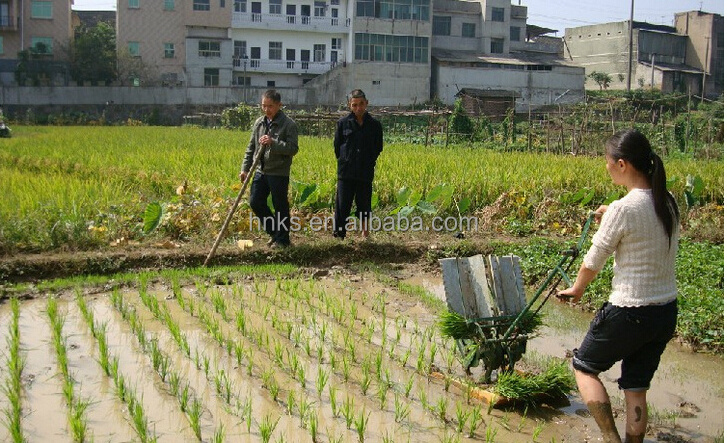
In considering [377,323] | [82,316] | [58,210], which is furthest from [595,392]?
[58,210]

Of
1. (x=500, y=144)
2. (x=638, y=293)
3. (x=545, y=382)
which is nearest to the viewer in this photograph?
(x=638, y=293)

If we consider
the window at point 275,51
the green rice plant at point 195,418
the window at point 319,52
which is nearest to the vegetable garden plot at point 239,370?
the green rice plant at point 195,418

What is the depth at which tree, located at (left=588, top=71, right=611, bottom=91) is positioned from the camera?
44.4m

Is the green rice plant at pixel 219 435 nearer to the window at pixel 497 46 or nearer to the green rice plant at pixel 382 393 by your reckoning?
the green rice plant at pixel 382 393

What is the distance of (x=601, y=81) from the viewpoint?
45125 millimetres

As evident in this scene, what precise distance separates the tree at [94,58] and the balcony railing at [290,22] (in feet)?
22.1

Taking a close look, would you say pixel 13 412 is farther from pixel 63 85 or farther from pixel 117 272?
pixel 63 85

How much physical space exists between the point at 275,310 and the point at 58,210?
10.2 ft

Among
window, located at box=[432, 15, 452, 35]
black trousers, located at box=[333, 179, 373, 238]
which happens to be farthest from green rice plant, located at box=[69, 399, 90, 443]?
window, located at box=[432, 15, 452, 35]

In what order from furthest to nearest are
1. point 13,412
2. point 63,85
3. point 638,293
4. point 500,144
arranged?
1. point 63,85
2. point 500,144
3. point 13,412
4. point 638,293

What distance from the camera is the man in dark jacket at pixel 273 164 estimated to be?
23.9 feet

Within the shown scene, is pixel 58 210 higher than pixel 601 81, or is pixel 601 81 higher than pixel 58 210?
pixel 601 81

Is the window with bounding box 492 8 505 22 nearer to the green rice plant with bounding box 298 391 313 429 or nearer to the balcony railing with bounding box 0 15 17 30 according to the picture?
the balcony railing with bounding box 0 15 17 30

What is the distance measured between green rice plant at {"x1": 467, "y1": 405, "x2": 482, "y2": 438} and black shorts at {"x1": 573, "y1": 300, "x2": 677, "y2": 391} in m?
0.59
